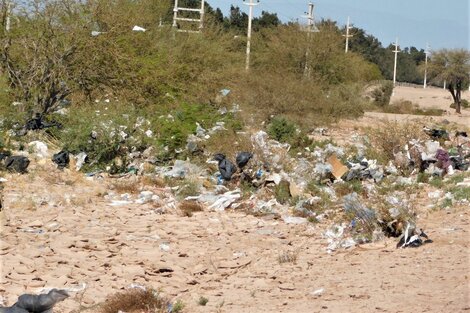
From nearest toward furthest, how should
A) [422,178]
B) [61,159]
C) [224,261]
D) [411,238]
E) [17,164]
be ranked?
[411,238] → [224,261] → [17,164] → [422,178] → [61,159]

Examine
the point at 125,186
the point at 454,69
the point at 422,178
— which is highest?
the point at 454,69

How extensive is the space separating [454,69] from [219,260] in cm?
3856

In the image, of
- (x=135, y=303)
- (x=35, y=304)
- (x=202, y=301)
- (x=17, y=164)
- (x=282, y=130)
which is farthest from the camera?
(x=282, y=130)

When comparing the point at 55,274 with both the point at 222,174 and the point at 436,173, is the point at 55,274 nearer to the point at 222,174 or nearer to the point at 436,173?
the point at 222,174

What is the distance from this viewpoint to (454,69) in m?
44.2

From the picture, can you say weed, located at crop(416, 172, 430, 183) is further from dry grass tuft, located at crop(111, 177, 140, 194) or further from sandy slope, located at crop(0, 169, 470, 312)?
dry grass tuft, located at crop(111, 177, 140, 194)

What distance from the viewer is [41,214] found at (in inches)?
376

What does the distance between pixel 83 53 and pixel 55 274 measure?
34.5 ft

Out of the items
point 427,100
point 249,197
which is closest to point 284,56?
point 249,197

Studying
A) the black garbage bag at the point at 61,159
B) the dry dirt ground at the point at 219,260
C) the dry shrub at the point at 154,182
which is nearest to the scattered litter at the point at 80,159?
the black garbage bag at the point at 61,159

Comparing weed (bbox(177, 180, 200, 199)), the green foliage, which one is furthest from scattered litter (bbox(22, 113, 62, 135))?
weed (bbox(177, 180, 200, 199))

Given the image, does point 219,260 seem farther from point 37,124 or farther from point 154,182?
point 37,124

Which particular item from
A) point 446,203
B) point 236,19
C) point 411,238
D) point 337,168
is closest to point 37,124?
point 337,168

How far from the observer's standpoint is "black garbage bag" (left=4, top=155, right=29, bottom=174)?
11.8 meters
